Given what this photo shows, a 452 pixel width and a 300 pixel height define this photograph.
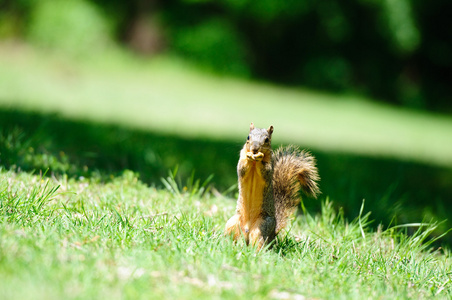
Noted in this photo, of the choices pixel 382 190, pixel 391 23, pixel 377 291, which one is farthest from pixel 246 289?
pixel 391 23

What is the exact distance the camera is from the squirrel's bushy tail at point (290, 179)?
246cm

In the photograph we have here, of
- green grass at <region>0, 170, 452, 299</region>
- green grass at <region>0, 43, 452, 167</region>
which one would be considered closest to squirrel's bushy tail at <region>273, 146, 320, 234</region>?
green grass at <region>0, 170, 452, 299</region>

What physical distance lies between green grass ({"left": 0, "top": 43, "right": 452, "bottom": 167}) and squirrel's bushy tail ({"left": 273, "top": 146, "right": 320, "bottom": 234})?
9.03 feet

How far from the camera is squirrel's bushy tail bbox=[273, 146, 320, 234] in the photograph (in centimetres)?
246

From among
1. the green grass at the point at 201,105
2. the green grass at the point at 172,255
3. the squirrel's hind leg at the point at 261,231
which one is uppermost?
the green grass at the point at 201,105

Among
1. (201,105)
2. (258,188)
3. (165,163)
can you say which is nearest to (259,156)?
(258,188)

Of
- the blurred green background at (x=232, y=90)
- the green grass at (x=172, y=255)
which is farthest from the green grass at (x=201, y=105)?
the green grass at (x=172, y=255)

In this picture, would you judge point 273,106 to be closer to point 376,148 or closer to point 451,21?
point 376,148

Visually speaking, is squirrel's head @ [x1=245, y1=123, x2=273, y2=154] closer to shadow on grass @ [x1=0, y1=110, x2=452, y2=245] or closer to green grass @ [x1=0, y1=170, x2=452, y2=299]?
green grass @ [x1=0, y1=170, x2=452, y2=299]

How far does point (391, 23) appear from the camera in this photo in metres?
12.8

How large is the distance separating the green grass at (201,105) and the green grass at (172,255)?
230 centimetres

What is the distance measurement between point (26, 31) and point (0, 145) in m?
8.27

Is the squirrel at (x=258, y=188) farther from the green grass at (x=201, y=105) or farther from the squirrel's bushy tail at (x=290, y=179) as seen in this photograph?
the green grass at (x=201, y=105)

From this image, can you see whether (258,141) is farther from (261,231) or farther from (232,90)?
(232,90)
